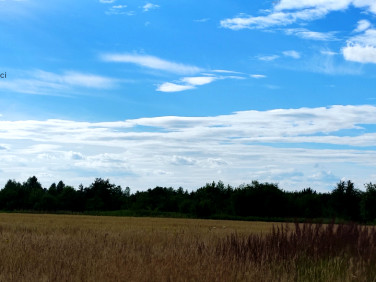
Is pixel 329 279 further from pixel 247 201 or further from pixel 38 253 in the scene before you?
pixel 247 201

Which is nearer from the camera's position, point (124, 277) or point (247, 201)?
point (124, 277)

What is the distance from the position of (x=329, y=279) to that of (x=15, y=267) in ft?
16.6

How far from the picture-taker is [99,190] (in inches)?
3856

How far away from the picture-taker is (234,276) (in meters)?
6.71

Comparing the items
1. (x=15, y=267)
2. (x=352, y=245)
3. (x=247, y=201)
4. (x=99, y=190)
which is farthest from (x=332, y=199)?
(x=15, y=267)

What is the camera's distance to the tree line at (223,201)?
68.4 m

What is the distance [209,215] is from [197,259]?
6038 centimetres

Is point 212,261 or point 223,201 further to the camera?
point 223,201

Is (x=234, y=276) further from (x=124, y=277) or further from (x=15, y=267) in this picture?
(x=15, y=267)

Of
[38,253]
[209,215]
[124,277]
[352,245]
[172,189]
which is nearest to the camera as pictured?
[124,277]

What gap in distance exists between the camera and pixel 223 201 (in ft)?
303

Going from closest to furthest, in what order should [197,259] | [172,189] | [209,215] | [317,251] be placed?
[197,259] → [317,251] → [209,215] → [172,189]

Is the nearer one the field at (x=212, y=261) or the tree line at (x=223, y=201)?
the field at (x=212, y=261)

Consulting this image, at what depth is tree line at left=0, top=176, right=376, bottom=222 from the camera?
6844cm
